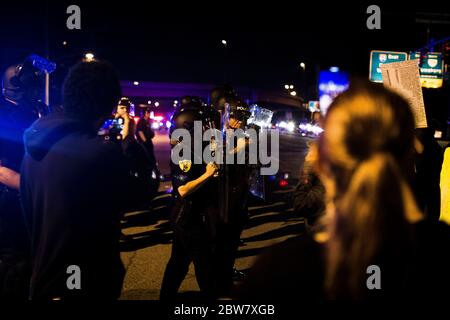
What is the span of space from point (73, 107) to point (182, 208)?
6.27ft

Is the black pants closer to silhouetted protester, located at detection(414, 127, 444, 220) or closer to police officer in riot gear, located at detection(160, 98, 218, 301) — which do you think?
police officer in riot gear, located at detection(160, 98, 218, 301)

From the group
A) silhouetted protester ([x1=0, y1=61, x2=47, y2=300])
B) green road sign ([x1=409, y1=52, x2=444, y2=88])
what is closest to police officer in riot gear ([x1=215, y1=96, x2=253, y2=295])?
silhouetted protester ([x1=0, y1=61, x2=47, y2=300])

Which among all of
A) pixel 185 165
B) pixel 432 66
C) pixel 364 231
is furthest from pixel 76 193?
pixel 432 66

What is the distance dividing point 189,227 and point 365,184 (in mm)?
2864

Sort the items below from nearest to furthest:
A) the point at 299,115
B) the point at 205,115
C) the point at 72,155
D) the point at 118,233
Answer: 1. the point at 72,155
2. the point at 118,233
3. the point at 205,115
4. the point at 299,115

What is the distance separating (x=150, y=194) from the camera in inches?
98.7

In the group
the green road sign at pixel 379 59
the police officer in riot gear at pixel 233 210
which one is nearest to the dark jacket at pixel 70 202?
the police officer in riot gear at pixel 233 210

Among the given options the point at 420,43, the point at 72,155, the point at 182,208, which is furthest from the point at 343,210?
the point at 420,43

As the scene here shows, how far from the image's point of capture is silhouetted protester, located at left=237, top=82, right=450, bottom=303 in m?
1.09

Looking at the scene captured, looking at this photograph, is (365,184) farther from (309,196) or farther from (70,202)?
(309,196)

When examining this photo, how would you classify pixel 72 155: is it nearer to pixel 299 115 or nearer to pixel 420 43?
pixel 420 43

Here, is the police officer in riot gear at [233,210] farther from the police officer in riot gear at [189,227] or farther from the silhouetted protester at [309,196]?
the silhouetted protester at [309,196]

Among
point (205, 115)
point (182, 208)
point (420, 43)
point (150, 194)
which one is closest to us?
point (150, 194)

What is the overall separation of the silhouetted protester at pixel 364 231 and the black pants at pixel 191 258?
2.64m
